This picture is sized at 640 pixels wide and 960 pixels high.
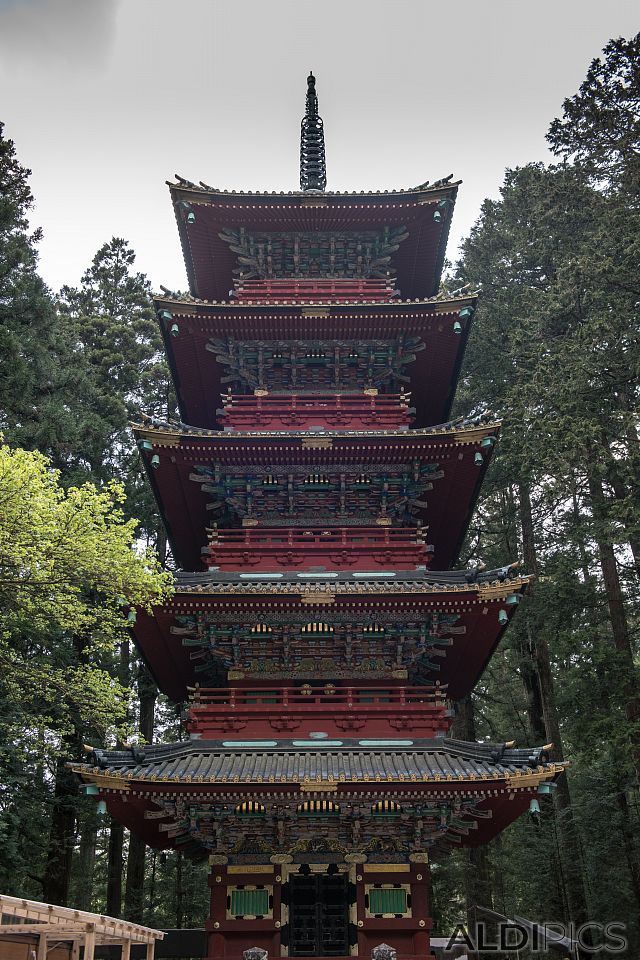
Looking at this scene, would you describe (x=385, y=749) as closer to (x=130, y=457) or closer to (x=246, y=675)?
(x=246, y=675)

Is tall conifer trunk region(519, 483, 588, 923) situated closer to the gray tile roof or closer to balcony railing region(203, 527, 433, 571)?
balcony railing region(203, 527, 433, 571)

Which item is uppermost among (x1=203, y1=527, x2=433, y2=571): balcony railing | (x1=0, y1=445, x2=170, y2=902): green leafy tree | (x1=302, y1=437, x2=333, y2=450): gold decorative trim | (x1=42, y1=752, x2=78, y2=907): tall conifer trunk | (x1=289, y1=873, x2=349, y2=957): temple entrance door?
(x1=302, y1=437, x2=333, y2=450): gold decorative trim

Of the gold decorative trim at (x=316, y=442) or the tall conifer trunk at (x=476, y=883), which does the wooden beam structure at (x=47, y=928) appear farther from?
the tall conifer trunk at (x=476, y=883)

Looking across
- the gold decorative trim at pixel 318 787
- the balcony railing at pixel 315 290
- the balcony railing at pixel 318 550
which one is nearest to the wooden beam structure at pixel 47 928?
the gold decorative trim at pixel 318 787

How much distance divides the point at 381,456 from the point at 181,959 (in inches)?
660

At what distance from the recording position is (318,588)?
50.1 ft

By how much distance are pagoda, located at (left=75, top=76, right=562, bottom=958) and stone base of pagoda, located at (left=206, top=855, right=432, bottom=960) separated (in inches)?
1.5

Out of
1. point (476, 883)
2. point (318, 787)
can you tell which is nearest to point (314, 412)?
point (318, 787)

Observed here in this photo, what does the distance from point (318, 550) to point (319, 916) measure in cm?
717

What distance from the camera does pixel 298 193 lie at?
19234 millimetres

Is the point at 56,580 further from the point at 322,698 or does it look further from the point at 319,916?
the point at 319,916

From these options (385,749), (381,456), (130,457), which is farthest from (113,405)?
(385,749)

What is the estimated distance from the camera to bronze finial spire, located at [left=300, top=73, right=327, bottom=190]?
2377cm

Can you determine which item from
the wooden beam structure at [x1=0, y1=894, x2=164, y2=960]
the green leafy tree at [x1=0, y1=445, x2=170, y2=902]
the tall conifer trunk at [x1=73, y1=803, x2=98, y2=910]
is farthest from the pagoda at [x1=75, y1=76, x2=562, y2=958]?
the tall conifer trunk at [x1=73, y1=803, x2=98, y2=910]
